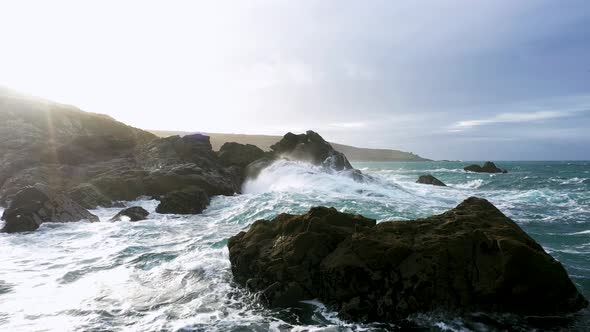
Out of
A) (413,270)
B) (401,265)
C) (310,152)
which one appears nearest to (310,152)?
(310,152)

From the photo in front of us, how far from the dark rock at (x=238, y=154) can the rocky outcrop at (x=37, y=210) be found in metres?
15.0

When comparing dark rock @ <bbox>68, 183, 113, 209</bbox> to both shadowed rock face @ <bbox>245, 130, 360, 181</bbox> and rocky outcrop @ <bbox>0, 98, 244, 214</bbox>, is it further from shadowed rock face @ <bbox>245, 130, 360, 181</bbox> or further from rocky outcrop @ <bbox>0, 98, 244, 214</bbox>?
shadowed rock face @ <bbox>245, 130, 360, 181</bbox>

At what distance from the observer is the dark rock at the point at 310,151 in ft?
105

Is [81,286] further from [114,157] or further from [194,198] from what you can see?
[114,157]

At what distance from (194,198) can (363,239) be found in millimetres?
12692

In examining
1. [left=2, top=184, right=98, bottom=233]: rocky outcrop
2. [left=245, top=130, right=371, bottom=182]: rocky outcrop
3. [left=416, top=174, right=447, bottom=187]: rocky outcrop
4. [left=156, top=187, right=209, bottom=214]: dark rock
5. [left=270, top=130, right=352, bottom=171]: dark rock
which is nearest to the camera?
[left=2, top=184, right=98, bottom=233]: rocky outcrop

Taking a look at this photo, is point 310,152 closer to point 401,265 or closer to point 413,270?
point 401,265

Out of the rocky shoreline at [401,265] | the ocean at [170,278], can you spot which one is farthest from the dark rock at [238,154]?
the rocky shoreline at [401,265]

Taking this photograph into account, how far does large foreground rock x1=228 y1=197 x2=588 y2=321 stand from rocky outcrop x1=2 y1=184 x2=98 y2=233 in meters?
10.1

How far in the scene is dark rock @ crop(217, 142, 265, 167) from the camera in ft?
97.9

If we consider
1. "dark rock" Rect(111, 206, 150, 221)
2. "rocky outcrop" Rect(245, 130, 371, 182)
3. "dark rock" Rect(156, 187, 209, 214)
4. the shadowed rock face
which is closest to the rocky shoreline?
"dark rock" Rect(111, 206, 150, 221)

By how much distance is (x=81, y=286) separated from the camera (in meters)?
7.71

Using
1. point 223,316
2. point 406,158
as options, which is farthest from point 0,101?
point 406,158

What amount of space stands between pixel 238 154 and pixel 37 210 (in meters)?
17.7
